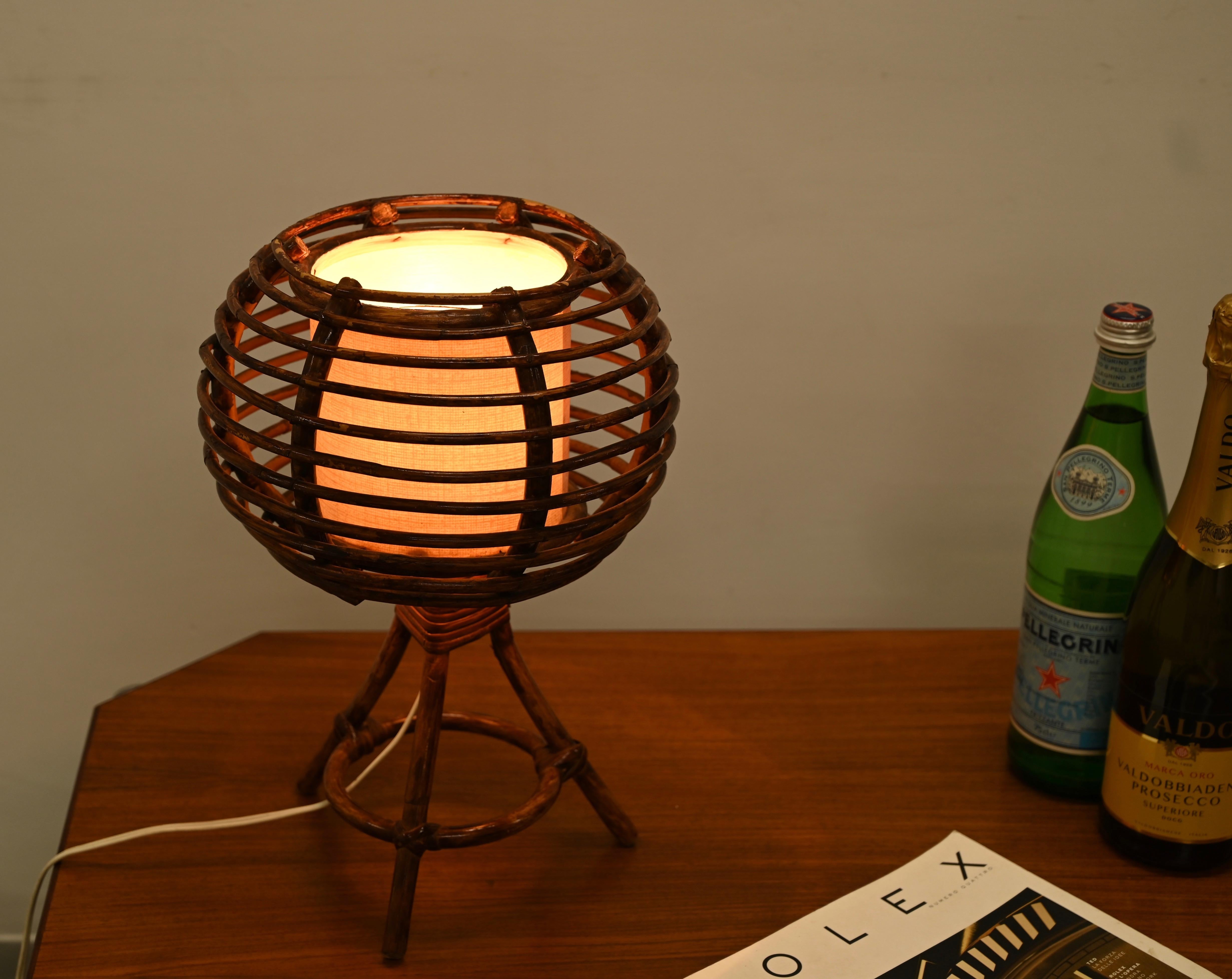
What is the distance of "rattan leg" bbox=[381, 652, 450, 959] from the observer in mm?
690

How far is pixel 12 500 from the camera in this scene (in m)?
1.12

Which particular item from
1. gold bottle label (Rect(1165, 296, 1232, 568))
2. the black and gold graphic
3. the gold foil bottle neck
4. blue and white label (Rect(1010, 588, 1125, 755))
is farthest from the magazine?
the gold foil bottle neck

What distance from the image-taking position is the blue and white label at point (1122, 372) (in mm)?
758

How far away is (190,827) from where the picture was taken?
2.56 feet

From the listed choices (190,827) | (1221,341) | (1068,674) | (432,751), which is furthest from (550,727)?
(1221,341)

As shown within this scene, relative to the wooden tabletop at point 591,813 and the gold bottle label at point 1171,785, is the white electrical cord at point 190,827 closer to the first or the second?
the wooden tabletop at point 591,813

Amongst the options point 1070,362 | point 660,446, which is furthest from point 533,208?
point 1070,362

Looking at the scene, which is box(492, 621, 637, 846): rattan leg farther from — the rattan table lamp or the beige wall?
the beige wall

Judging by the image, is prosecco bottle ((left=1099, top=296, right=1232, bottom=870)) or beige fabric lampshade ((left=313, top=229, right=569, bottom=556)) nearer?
beige fabric lampshade ((left=313, top=229, right=569, bottom=556))

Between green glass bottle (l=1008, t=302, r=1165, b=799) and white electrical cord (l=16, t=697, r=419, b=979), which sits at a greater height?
green glass bottle (l=1008, t=302, r=1165, b=799)

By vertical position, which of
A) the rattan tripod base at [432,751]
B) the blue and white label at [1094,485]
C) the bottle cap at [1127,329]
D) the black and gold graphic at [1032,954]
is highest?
the bottle cap at [1127,329]

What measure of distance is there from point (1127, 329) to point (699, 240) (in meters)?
0.42

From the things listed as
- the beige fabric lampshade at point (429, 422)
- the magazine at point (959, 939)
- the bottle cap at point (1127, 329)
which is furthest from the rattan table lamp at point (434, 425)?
the bottle cap at point (1127, 329)

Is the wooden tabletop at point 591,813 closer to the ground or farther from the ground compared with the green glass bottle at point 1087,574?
closer to the ground
